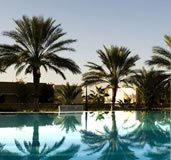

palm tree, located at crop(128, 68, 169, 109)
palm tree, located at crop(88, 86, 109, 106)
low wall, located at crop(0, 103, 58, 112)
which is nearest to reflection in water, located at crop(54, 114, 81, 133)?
low wall, located at crop(0, 103, 58, 112)

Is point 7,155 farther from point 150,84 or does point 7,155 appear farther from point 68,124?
point 150,84

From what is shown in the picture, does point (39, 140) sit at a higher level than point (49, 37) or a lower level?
lower

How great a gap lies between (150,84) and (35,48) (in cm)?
1052

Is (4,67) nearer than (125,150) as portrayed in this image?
No

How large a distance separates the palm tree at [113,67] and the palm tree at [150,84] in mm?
1099

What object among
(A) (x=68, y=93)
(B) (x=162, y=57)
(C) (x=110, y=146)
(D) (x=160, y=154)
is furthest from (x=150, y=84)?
(D) (x=160, y=154)

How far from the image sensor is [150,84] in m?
31.0

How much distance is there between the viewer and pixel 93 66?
2953cm

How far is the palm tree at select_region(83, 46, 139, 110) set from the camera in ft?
94.0

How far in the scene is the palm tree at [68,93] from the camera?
33.0 meters

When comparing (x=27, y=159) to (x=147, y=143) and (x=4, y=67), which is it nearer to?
(x=147, y=143)

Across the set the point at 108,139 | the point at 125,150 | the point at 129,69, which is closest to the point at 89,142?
the point at 108,139

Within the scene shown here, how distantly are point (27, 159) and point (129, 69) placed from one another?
21416 millimetres

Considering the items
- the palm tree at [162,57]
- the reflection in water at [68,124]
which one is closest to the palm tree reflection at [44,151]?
the reflection in water at [68,124]
